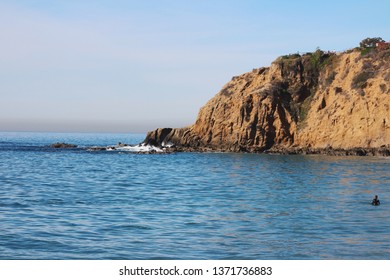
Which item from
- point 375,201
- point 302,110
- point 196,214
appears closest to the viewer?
point 196,214

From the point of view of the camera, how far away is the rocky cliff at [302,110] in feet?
286

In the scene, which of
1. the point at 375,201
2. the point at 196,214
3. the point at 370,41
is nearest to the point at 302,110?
the point at 370,41

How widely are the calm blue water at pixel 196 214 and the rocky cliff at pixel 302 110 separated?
81.8ft

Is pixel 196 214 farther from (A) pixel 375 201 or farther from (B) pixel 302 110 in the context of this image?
(B) pixel 302 110

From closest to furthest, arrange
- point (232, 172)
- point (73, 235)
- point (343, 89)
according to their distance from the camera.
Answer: point (73, 235), point (232, 172), point (343, 89)

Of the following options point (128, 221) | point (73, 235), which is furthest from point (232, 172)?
point (73, 235)

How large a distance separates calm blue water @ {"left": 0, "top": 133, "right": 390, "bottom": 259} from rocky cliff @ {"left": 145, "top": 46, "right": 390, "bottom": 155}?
24945 mm

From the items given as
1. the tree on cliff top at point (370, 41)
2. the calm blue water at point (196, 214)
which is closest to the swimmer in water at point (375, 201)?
the calm blue water at point (196, 214)

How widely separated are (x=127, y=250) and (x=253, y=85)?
86.5 m

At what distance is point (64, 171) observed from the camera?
65.1 metres

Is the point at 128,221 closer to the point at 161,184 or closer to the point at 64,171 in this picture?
the point at 161,184

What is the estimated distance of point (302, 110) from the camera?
100 m

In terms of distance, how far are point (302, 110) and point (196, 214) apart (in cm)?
6977

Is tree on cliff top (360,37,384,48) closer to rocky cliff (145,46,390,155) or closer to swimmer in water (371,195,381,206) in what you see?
rocky cliff (145,46,390,155)
